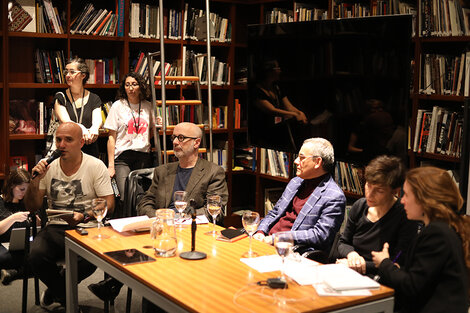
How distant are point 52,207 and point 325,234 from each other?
5.99 feet

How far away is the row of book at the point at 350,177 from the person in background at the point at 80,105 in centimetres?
218

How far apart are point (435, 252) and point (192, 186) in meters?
2.09

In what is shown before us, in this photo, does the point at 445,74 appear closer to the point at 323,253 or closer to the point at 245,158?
the point at 323,253

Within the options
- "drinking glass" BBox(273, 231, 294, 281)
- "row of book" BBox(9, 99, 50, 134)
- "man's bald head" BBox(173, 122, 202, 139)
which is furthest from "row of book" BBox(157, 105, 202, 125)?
"drinking glass" BBox(273, 231, 294, 281)

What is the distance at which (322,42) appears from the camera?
453 cm

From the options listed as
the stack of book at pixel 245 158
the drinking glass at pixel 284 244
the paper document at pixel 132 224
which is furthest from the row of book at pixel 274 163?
the drinking glass at pixel 284 244

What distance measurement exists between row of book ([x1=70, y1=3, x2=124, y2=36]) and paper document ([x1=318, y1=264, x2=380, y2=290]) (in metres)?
3.79

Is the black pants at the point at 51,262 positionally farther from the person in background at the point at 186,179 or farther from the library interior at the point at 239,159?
the person in background at the point at 186,179

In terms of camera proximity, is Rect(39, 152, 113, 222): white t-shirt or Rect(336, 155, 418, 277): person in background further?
Rect(39, 152, 113, 222): white t-shirt

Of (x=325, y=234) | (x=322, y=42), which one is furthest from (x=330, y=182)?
(x=322, y=42)

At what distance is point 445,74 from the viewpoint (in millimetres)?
4355

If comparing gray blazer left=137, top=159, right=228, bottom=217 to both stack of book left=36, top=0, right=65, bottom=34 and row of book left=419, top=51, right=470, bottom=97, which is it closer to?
row of book left=419, top=51, right=470, bottom=97

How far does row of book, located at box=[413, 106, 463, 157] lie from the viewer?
4.27 meters

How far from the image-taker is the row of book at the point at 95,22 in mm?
5359
